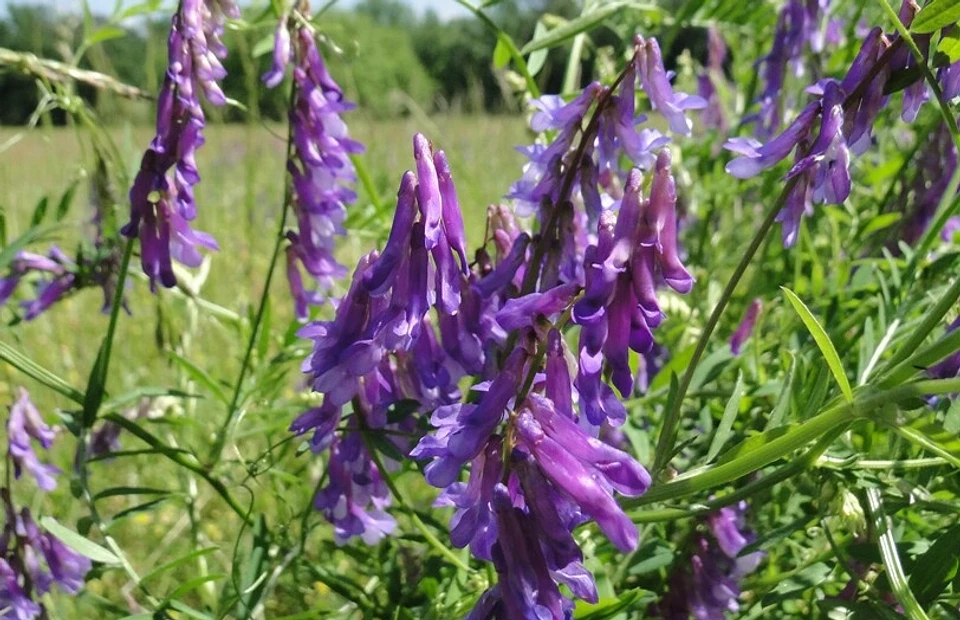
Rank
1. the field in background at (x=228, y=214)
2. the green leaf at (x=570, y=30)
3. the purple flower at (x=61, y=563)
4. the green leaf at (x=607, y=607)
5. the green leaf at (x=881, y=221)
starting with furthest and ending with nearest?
the field in background at (x=228, y=214), the green leaf at (x=881, y=221), the purple flower at (x=61, y=563), the green leaf at (x=570, y=30), the green leaf at (x=607, y=607)

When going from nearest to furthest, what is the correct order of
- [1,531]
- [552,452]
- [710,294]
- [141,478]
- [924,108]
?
1. [552,452]
2. [1,531]
3. [710,294]
4. [924,108]
5. [141,478]

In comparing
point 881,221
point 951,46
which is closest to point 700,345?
point 951,46

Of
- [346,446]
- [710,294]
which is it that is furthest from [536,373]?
[710,294]

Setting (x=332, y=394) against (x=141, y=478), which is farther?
(x=141, y=478)

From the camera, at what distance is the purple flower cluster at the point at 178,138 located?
106 centimetres

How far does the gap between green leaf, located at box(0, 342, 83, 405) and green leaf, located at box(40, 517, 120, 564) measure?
0.14m

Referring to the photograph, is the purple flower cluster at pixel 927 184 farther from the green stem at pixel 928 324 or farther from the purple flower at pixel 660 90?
the green stem at pixel 928 324

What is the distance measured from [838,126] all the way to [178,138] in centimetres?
69

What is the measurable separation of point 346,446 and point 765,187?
85 centimetres

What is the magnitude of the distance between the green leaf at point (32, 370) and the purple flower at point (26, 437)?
1.12ft

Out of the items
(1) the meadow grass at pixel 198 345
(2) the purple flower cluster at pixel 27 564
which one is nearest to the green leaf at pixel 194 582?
(1) the meadow grass at pixel 198 345

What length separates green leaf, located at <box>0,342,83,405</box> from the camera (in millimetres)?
1000

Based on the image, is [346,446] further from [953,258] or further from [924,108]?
[924,108]

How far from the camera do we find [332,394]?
34.5 inches
